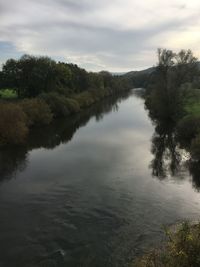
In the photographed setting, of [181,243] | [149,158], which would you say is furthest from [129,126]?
[181,243]

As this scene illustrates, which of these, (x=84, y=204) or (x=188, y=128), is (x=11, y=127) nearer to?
(x=188, y=128)

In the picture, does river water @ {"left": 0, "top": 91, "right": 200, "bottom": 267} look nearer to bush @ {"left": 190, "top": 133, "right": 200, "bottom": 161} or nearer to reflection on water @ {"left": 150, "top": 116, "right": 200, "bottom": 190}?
reflection on water @ {"left": 150, "top": 116, "right": 200, "bottom": 190}

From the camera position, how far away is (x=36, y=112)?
53.1 m

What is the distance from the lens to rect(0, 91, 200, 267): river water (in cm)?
1697

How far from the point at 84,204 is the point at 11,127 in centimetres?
2044

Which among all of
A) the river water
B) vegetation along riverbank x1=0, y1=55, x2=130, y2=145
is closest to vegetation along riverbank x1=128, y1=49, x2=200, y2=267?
the river water

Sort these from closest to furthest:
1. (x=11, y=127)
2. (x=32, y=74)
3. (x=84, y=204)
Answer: (x=84, y=204), (x=11, y=127), (x=32, y=74)

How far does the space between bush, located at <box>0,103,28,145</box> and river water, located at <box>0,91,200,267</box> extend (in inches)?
80.6

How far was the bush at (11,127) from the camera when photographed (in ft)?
130

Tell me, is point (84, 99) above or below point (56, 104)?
below

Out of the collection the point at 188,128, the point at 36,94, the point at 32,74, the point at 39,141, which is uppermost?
the point at 32,74

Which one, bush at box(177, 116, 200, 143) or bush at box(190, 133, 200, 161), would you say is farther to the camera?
bush at box(177, 116, 200, 143)

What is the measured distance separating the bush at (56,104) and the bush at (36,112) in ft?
A: 18.3

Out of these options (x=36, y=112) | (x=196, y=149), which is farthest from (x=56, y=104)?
(x=196, y=149)
